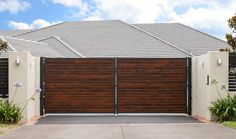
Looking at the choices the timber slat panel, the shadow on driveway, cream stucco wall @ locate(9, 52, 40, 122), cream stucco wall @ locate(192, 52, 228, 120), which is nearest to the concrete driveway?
the shadow on driveway

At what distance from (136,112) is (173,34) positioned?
745 inches

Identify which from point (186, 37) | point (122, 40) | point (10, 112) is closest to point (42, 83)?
point (10, 112)

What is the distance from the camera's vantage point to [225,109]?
13.4 m

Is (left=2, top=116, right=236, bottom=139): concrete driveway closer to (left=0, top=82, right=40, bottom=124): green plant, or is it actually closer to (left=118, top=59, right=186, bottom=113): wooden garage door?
(left=0, top=82, right=40, bottom=124): green plant

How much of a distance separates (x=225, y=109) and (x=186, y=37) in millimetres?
20506

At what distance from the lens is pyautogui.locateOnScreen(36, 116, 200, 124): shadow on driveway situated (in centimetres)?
1369

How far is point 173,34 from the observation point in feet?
112

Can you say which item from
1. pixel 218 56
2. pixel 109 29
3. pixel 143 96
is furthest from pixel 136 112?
pixel 109 29

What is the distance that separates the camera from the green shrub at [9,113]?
13086mm

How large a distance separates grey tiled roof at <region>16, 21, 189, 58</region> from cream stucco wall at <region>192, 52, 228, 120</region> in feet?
41.5

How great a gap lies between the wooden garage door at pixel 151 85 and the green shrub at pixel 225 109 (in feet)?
8.56

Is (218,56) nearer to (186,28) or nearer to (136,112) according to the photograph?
(136,112)

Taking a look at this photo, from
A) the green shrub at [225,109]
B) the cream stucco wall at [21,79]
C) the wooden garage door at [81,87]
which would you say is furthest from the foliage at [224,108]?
the cream stucco wall at [21,79]

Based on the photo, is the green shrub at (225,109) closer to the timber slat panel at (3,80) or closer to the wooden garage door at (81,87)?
the wooden garage door at (81,87)
